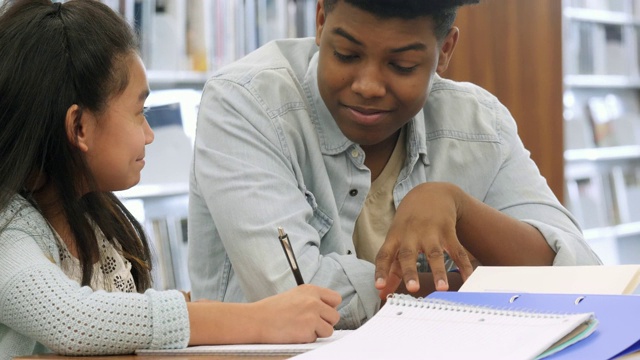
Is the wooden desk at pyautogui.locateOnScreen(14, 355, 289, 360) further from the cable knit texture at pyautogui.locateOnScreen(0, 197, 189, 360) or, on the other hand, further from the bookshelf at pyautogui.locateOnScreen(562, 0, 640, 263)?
the bookshelf at pyautogui.locateOnScreen(562, 0, 640, 263)

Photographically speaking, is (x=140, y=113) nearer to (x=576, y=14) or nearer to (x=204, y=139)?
(x=204, y=139)

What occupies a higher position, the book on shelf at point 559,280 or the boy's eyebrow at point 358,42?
the boy's eyebrow at point 358,42

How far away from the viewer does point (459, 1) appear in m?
1.62

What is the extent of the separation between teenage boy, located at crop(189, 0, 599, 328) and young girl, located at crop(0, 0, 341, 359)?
18 centimetres

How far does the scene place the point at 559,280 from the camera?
114cm

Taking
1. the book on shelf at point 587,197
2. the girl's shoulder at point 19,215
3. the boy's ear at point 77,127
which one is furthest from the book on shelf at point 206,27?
the book on shelf at point 587,197

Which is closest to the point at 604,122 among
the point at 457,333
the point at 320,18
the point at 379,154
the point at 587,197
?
the point at 587,197

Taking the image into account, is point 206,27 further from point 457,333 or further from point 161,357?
point 457,333

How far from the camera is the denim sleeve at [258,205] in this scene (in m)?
1.38

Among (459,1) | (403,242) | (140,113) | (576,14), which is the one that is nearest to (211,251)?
(140,113)

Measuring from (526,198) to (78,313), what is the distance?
983 millimetres

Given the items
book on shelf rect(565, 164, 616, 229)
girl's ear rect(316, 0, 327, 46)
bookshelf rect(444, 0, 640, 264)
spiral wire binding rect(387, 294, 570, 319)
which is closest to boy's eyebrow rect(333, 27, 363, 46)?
girl's ear rect(316, 0, 327, 46)

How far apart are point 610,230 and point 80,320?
14.3 ft

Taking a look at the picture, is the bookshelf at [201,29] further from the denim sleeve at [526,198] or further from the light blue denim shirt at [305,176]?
the denim sleeve at [526,198]
